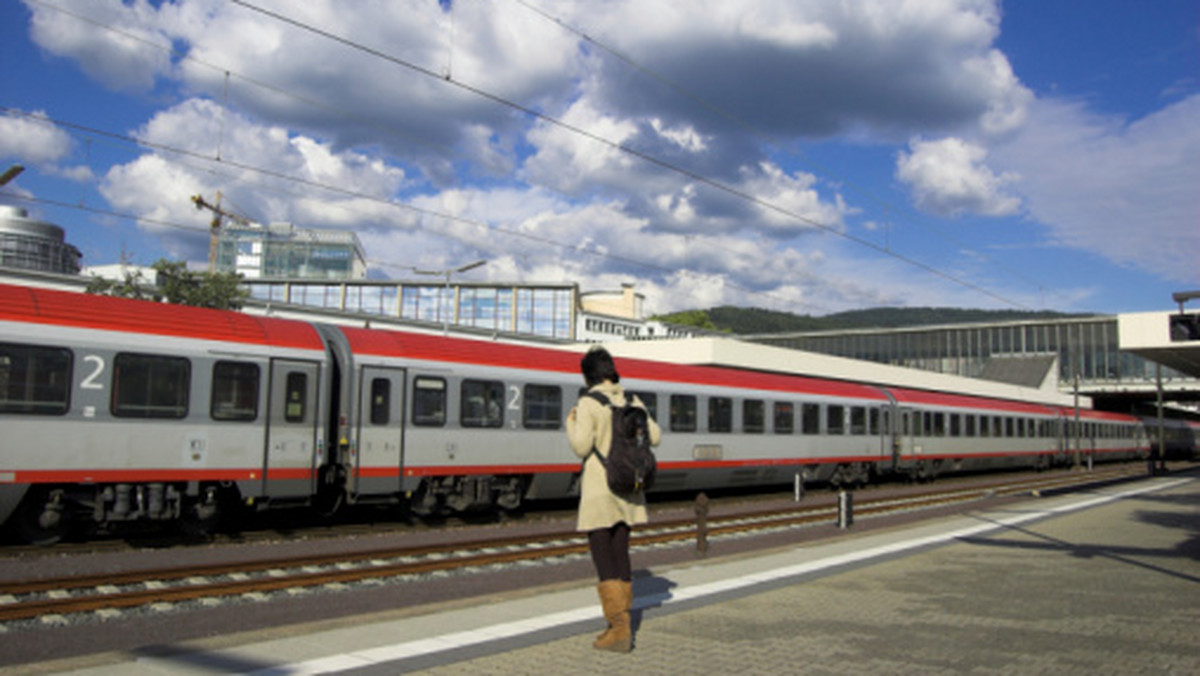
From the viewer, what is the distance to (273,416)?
1280cm

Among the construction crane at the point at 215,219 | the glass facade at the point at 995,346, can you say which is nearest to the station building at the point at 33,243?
the construction crane at the point at 215,219

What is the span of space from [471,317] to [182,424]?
109m

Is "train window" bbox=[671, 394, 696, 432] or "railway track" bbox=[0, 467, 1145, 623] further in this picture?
"train window" bbox=[671, 394, 696, 432]

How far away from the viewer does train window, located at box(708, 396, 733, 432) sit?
2034cm

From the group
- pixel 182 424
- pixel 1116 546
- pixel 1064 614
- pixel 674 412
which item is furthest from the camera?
pixel 674 412

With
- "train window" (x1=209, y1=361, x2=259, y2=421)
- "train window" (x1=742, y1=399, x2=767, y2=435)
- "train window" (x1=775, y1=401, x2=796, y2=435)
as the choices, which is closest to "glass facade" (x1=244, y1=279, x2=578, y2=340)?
"train window" (x1=775, y1=401, x2=796, y2=435)

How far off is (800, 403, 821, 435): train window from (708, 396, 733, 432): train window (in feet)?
12.1

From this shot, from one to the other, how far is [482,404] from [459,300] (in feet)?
344

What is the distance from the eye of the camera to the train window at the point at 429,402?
568 inches

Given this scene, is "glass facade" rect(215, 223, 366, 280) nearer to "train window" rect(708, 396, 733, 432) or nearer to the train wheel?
"train window" rect(708, 396, 733, 432)

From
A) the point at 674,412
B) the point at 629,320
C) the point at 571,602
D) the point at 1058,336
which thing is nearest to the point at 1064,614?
the point at 571,602

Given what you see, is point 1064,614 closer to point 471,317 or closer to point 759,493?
point 759,493

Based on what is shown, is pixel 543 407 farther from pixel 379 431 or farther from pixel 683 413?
pixel 683 413

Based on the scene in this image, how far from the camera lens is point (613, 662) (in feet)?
18.8
